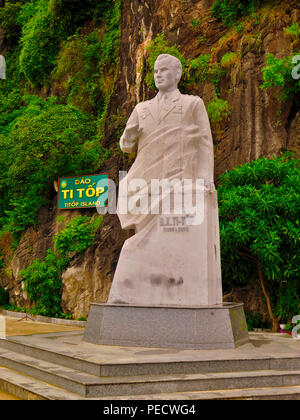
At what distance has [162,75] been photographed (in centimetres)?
699

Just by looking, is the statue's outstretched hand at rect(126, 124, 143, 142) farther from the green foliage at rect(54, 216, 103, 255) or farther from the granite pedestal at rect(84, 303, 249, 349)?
the green foliage at rect(54, 216, 103, 255)

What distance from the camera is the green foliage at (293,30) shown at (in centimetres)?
1114

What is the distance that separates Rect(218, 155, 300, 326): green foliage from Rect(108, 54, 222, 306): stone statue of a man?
8.52 ft

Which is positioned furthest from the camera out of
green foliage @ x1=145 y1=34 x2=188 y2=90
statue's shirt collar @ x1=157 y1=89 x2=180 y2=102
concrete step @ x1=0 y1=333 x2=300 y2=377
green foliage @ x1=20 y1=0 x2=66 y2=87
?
green foliage @ x1=20 y1=0 x2=66 y2=87

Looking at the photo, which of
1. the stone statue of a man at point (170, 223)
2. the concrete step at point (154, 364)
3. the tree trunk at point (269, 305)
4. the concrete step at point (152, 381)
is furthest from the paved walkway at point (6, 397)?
the tree trunk at point (269, 305)

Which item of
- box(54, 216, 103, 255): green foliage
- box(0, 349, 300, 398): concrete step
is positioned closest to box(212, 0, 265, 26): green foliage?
box(54, 216, 103, 255): green foliage

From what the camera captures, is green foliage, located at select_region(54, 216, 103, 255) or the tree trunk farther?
green foliage, located at select_region(54, 216, 103, 255)

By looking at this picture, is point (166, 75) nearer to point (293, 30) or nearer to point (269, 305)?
point (269, 305)

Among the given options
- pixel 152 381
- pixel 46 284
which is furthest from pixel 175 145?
pixel 46 284

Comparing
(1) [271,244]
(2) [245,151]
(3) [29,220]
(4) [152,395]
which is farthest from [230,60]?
(4) [152,395]

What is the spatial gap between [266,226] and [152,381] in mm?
5167

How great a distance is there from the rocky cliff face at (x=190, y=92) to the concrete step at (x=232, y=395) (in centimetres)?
709

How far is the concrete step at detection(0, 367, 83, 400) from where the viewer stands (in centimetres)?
435

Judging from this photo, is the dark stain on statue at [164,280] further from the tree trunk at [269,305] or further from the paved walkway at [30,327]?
the paved walkway at [30,327]
